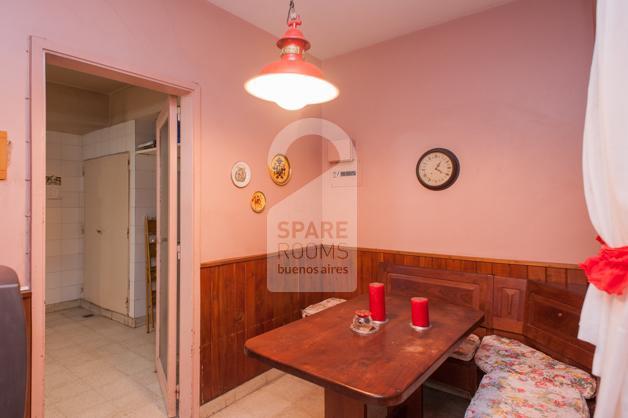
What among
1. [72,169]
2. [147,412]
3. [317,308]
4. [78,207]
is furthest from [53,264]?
[317,308]

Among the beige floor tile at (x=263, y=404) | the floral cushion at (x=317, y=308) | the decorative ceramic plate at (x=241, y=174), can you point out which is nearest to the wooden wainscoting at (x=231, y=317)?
the beige floor tile at (x=263, y=404)

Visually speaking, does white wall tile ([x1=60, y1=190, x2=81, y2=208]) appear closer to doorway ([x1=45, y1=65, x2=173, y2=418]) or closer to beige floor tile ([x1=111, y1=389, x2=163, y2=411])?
doorway ([x1=45, y1=65, x2=173, y2=418])

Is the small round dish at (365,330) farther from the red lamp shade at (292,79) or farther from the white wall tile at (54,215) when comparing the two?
the white wall tile at (54,215)

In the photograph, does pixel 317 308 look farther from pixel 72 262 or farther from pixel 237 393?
pixel 72 262

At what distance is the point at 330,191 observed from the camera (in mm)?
3482

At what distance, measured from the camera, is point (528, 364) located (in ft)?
6.53

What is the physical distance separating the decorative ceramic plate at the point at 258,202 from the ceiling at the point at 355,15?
4.54 feet

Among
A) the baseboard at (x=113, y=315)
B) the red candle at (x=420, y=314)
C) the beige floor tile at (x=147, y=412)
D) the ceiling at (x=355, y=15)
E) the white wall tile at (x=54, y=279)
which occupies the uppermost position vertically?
the ceiling at (x=355, y=15)

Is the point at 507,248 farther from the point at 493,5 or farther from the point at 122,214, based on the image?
the point at 122,214

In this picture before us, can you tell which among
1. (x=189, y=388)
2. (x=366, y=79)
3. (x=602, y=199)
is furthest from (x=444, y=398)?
(x=366, y=79)

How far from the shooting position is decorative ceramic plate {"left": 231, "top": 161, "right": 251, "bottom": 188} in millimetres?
2596

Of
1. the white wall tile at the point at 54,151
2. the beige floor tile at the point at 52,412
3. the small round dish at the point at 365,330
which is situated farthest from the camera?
the white wall tile at the point at 54,151

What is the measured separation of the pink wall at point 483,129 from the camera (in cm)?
228

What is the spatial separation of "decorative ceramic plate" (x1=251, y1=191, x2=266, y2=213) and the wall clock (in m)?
1.34
